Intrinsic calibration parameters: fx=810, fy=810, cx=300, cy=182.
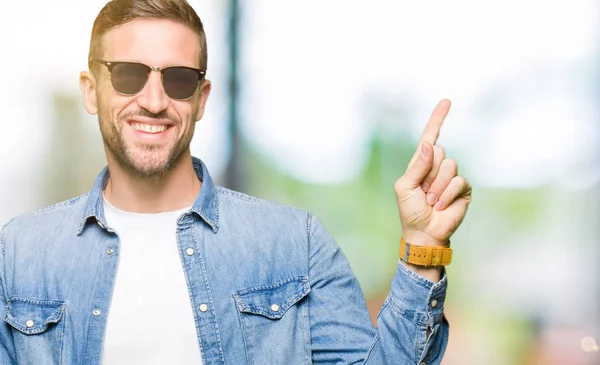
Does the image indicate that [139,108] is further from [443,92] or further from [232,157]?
[443,92]

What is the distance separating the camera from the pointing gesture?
1.70m

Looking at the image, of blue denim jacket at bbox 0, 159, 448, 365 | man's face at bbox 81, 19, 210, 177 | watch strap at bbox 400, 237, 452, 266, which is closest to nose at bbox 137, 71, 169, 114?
man's face at bbox 81, 19, 210, 177

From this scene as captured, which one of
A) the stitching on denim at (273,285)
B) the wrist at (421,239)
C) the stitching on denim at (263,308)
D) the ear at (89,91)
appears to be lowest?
the stitching on denim at (263,308)

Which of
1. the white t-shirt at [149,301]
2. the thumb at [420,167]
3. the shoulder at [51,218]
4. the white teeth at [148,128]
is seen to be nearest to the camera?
the thumb at [420,167]

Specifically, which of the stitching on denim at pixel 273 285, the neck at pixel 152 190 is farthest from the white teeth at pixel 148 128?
the stitching on denim at pixel 273 285

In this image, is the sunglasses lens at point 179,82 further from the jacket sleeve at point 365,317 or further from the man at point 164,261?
the jacket sleeve at point 365,317

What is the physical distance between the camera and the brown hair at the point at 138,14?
1.96m

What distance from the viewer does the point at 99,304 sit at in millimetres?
1849

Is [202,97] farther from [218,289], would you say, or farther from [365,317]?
[365,317]

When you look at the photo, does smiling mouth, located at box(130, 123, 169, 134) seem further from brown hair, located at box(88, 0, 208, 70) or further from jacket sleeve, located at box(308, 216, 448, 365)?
jacket sleeve, located at box(308, 216, 448, 365)

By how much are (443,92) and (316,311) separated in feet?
7.63

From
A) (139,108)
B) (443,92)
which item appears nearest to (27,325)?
(139,108)

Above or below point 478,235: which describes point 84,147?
above

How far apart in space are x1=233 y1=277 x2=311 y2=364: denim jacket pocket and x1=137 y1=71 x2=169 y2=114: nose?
0.48m
